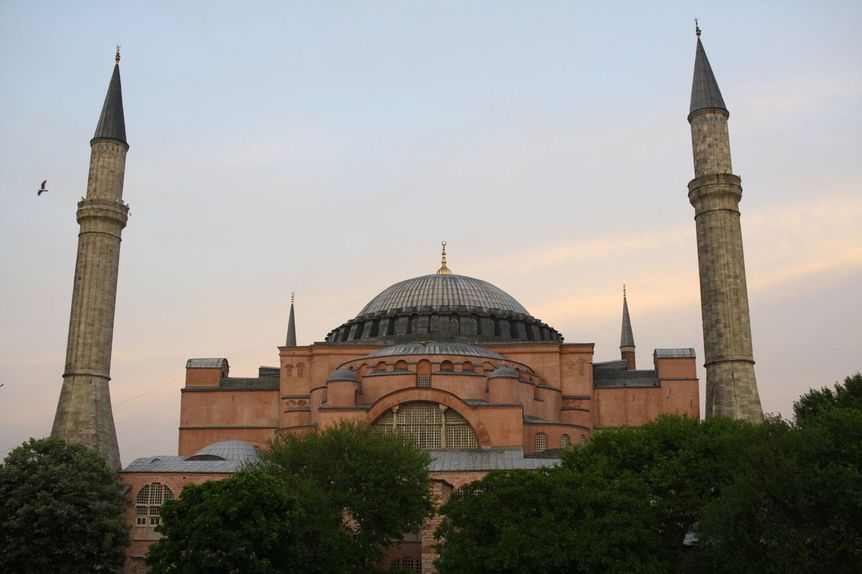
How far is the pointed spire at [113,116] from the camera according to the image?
39281 millimetres

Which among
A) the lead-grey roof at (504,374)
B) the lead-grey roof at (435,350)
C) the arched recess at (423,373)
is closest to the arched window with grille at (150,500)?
the arched recess at (423,373)

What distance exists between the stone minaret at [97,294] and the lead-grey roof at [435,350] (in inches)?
419

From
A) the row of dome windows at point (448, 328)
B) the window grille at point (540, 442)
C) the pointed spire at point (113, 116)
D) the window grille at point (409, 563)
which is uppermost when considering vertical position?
the pointed spire at point (113, 116)

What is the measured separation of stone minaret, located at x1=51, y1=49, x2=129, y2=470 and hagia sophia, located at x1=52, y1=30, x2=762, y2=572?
56 millimetres

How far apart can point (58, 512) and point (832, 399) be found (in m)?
22.6

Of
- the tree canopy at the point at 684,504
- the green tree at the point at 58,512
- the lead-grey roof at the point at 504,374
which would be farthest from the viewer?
the lead-grey roof at the point at 504,374

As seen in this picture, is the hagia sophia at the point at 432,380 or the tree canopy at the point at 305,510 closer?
the tree canopy at the point at 305,510

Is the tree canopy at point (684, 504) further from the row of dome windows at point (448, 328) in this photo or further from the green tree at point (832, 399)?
the row of dome windows at point (448, 328)

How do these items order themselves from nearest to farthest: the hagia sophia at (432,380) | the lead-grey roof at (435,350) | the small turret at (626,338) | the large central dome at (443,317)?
1. the hagia sophia at (432,380)
2. the lead-grey roof at (435,350)
3. the large central dome at (443,317)
4. the small turret at (626,338)

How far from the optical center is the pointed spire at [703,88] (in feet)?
127

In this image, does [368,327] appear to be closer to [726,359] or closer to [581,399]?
[581,399]

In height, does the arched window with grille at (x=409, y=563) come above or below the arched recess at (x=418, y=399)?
below

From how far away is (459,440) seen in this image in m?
35.7

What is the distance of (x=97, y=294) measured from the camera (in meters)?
37.2
